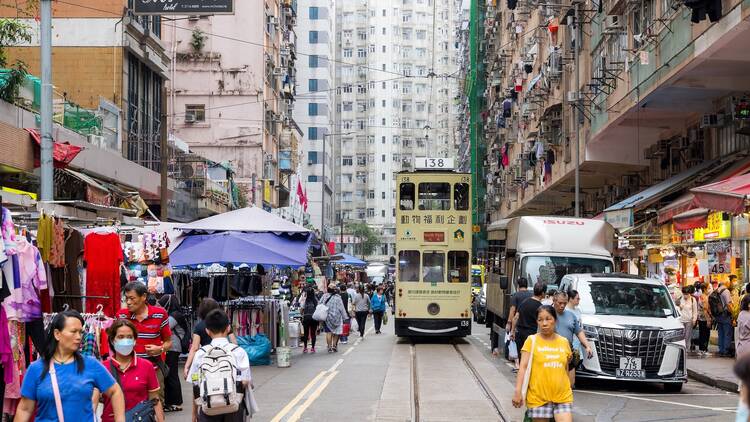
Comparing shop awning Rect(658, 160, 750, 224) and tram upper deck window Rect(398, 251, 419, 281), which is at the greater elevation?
shop awning Rect(658, 160, 750, 224)

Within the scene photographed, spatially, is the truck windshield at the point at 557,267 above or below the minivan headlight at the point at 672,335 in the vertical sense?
above

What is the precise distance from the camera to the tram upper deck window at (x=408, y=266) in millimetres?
28203

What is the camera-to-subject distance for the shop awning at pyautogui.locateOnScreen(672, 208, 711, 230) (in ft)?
71.6

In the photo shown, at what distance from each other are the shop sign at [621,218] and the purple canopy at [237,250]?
8.52 metres

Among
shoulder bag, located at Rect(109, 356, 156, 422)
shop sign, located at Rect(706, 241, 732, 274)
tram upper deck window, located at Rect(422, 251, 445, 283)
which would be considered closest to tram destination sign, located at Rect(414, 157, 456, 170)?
tram upper deck window, located at Rect(422, 251, 445, 283)

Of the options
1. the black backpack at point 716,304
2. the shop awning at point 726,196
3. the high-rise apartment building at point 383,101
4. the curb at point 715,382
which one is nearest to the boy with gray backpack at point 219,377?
the shop awning at point 726,196

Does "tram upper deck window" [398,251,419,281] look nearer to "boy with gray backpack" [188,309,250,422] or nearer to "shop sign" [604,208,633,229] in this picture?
"shop sign" [604,208,633,229]

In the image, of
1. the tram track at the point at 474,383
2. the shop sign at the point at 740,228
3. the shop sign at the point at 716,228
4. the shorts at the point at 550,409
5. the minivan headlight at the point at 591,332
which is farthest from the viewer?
the shop sign at the point at 716,228

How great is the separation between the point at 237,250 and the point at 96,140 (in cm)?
806

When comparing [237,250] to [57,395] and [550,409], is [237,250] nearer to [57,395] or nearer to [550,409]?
[550,409]

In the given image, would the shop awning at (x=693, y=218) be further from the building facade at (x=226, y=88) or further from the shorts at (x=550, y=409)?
the building facade at (x=226, y=88)

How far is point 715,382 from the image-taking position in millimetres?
17641

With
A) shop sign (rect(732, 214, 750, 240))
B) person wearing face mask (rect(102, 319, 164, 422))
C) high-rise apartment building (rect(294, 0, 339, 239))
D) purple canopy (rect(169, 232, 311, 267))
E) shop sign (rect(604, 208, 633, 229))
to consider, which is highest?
high-rise apartment building (rect(294, 0, 339, 239))

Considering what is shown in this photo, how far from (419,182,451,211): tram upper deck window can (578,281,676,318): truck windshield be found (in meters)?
10.4
